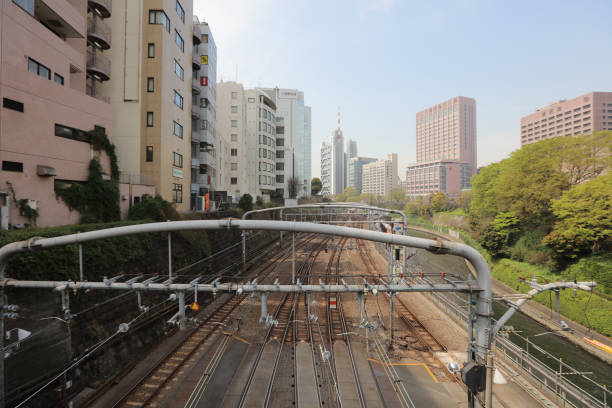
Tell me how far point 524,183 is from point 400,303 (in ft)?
78.9

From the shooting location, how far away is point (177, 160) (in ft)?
88.2

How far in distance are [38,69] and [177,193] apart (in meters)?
13.3

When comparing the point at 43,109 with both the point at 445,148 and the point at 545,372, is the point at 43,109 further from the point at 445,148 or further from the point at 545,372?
the point at 445,148


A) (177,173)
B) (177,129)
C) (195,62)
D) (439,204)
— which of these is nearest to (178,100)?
(177,129)

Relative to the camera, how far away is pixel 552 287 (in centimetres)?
582

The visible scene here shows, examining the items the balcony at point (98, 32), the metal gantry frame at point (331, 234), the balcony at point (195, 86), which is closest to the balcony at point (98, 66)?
the balcony at point (98, 32)

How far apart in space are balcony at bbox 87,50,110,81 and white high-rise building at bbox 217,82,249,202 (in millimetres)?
28664

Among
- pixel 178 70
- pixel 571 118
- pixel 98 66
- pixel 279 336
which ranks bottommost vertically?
pixel 279 336

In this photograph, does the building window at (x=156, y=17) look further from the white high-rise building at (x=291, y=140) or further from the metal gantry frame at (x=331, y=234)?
the white high-rise building at (x=291, y=140)

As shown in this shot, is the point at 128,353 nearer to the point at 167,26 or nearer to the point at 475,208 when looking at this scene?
the point at 167,26

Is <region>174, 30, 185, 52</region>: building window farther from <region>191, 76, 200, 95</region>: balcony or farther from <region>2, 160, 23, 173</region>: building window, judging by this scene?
<region>2, 160, 23, 173</region>: building window

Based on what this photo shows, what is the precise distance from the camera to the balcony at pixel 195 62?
106 ft

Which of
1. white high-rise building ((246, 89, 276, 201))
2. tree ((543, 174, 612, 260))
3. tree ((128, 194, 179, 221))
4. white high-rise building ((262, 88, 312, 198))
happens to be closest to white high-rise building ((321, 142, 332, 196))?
white high-rise building ((262, 88, 312, 198))

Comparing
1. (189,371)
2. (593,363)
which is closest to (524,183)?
(593,363)
